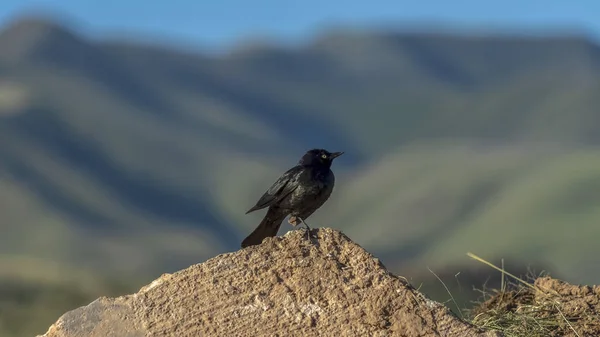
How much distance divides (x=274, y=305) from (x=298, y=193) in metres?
1.65

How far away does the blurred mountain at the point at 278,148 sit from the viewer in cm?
7906

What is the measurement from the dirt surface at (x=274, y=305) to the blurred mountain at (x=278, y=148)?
29574 millimetres

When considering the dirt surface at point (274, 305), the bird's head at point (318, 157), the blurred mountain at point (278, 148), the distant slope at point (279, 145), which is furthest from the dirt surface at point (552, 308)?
the distant slope at point (279, 145)

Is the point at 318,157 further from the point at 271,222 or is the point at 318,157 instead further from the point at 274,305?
the point at 274,305

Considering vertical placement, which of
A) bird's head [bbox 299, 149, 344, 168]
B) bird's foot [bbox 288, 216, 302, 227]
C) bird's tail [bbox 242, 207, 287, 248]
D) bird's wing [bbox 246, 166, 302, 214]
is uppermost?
bird's head [bbox 299, 149, 344, 168]

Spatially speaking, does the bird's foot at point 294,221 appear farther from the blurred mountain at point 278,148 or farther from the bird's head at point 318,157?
the blurred mountain at point 278,148

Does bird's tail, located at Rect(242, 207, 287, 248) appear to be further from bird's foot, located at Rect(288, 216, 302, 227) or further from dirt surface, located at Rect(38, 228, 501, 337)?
dirt surface, located at Rect(38, 228, 501, 337)

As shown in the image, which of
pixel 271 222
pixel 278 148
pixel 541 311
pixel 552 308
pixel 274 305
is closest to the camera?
pixel 274 305

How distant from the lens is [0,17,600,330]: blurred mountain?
79.1 meters

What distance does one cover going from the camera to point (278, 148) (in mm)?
134500

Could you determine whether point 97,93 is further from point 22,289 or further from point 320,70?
point 22,289

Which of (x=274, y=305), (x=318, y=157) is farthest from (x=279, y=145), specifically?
(x=274, y=305)

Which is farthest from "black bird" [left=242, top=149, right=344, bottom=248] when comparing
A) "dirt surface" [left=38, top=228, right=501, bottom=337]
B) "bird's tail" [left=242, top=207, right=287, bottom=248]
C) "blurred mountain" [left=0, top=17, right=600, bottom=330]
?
"blurred mountain" [left=0, top=17, right=600, bottom=330]

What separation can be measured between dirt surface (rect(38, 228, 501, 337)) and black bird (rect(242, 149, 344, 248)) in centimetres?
120
